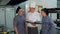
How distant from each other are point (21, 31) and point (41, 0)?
5.65 ft

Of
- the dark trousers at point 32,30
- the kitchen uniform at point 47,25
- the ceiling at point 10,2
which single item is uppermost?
the ceiling at point 10,2

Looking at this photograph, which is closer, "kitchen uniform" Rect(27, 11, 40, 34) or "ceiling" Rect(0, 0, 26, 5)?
"kitchen uniform" Rect(27, 11, 40, 34)

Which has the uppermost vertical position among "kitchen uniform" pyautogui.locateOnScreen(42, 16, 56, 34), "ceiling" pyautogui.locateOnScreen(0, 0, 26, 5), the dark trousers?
"ceiling" pyautogui.locateOnScreen(0, 0, 26, 5)

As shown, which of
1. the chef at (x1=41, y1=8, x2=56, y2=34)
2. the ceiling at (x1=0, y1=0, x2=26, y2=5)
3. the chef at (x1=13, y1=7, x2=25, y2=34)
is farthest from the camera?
the ceiling at (x1=0, y1=0, x2=26, y2=5)

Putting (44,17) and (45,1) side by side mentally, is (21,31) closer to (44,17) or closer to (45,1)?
(44,17)

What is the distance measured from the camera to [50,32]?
3910 millimetres

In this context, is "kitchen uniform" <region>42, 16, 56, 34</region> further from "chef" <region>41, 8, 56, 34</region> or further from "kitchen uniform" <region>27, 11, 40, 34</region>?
"kitchen uniform" <region>27, 11, 40, 34</region>

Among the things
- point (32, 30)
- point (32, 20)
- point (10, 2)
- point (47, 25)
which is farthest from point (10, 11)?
point (47, 25)

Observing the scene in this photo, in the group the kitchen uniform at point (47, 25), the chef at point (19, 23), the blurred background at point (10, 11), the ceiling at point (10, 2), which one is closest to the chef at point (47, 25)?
the kitchen uniform at point (47, 25)

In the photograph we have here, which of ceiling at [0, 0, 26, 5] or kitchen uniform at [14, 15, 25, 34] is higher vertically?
ceiling at [0, 0, 26, 5]

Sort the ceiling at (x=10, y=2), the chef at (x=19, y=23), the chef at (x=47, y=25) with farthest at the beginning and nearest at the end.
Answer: the ceiling at (x=10, y=2) → the chef at (x=19, y=23) → the chef at (x=47, y=25)

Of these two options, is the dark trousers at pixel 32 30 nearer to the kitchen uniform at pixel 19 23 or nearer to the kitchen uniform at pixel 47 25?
the kitchen uniform at pixel 19 23

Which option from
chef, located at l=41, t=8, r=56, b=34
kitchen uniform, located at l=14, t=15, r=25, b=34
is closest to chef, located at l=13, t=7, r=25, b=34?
kitchen uniform, located at l=14, t=15, r=25, b=34

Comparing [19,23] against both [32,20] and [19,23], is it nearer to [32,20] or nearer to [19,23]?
[19,23]
